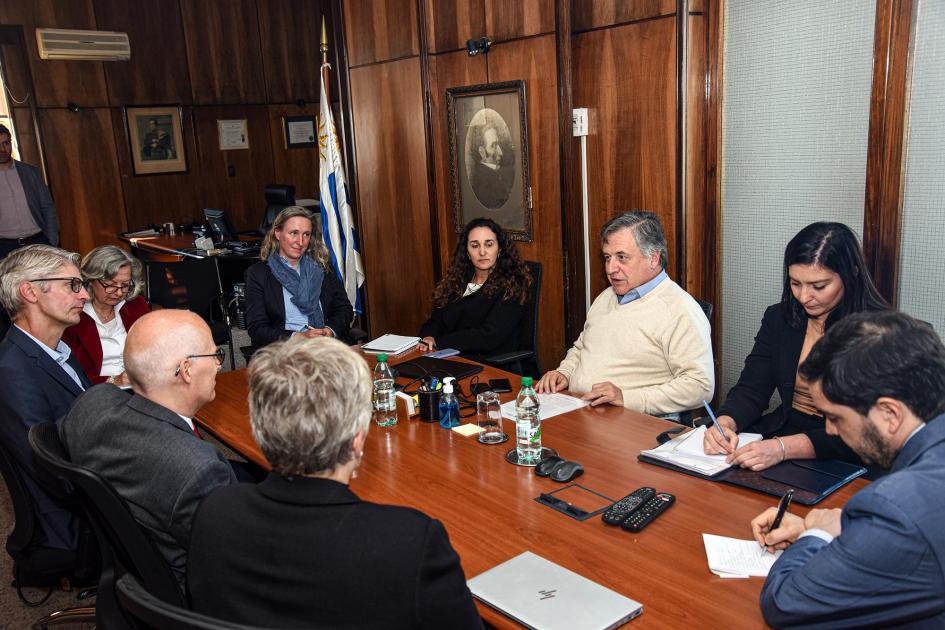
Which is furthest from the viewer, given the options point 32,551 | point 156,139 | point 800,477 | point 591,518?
point 156,139

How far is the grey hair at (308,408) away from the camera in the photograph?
136cm

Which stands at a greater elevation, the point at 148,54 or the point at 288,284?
the point at 148,54

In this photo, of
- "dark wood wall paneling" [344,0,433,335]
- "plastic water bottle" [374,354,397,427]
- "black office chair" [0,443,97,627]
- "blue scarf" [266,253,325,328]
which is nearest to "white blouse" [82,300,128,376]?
"blue scarf" [266,253,325,328]

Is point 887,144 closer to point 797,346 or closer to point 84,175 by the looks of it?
point 797,346

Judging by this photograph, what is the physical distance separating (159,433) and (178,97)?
796 cm

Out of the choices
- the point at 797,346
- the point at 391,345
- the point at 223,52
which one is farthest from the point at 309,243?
the point at 223,52

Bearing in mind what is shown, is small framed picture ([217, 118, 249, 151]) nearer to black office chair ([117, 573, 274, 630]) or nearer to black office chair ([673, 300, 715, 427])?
black office chair ([673, 300, 715, 427])

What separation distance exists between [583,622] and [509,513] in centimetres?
52

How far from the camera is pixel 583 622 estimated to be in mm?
1437

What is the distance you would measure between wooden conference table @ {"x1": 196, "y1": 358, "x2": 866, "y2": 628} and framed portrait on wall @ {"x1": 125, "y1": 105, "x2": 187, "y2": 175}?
6.90 metres

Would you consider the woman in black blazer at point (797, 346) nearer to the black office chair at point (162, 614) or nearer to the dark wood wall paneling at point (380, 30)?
the black office chair at point (162, 614)

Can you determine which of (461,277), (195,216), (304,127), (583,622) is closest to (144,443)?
(583,622)

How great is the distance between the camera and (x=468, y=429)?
8.39 feet

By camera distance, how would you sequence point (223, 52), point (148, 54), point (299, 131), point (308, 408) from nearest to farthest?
point (308, 408) → point (148, 54) → point (223, 52) → point (299, 131)
